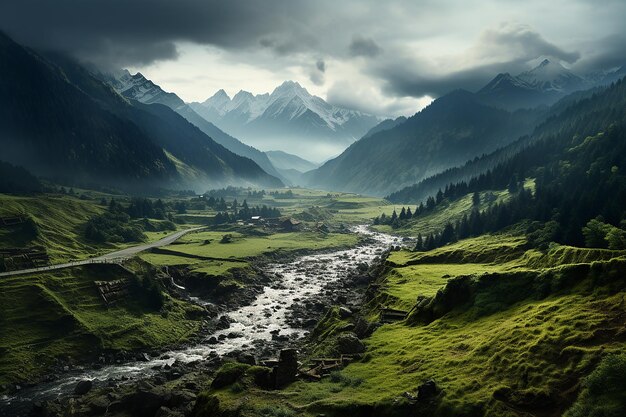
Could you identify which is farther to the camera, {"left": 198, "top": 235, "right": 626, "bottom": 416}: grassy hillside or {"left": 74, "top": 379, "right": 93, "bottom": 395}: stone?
{"left": 74, "top": 379, "right": 93, "bottom": 395}: stone

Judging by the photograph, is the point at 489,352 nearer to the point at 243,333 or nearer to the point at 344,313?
the point at 344,313

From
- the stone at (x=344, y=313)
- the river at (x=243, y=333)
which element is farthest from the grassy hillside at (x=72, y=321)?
the stone at (x=344, y=313)

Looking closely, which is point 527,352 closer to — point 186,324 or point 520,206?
point 186,324

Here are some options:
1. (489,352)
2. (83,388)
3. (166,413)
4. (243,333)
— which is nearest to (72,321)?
(83,388)

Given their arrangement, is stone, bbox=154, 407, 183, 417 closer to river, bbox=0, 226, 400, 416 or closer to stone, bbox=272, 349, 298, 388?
stone, bbox=272, 349, 298, 388

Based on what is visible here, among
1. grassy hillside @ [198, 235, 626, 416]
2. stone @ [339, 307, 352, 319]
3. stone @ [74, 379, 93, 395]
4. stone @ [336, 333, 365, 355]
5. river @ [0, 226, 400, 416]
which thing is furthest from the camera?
stone @ [339, 307, 352, 319]

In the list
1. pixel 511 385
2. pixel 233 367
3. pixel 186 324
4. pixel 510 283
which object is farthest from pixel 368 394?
Result: pixel 186 324

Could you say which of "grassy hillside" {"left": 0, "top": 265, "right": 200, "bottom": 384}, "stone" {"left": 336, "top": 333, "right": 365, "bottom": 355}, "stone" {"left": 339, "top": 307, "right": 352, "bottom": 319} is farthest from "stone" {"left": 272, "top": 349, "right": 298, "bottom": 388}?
"grassy hillside" {"left": 0, "top": 265, "right": 200, "bottom": 384}
